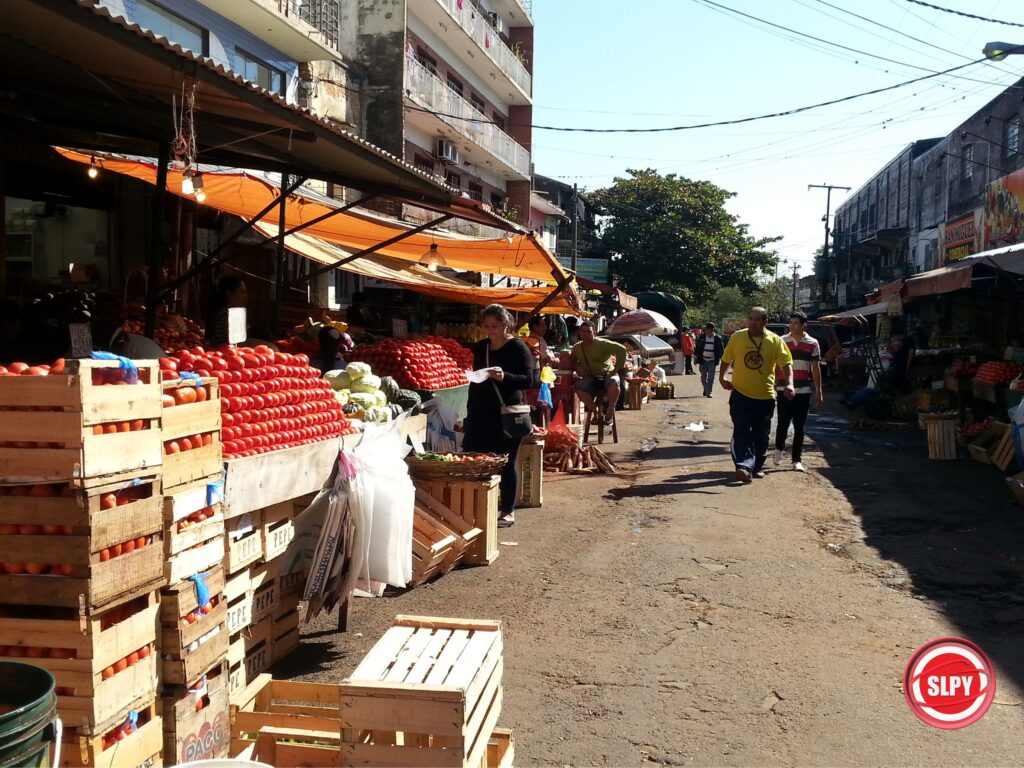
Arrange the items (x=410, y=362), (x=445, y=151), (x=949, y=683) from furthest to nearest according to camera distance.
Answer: (x=445, y=151) → (x=410, y=362) → (x=949, y=683)

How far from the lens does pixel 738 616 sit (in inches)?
216

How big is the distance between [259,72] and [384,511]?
14154mm

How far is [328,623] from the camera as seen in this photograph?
5.41 meters

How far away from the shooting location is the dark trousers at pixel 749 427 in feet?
32.8

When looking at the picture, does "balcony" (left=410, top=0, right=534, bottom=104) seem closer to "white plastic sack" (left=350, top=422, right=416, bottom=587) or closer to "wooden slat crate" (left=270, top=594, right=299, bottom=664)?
"white plastic sack" (left=350, top=422, right=416, bottom=587)

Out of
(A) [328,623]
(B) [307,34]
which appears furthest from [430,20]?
(A) [328,623]

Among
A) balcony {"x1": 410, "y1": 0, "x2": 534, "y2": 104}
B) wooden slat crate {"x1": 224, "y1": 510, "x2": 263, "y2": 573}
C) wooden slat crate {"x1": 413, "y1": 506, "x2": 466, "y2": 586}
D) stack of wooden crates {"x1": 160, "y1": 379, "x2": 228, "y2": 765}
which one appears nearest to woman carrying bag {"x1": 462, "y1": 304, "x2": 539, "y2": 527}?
wooden slat crate {"x1": 413, "y1": 506, "x2": 466, "y2": 586}

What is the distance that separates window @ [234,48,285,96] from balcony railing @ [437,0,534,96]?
10236 mm

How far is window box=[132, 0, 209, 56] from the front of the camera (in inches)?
505

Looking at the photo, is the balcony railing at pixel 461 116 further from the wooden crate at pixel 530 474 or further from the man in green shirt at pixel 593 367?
the wooden crate at pixel 530 474

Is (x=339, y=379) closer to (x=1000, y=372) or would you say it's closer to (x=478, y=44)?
(x=1000, y=372)

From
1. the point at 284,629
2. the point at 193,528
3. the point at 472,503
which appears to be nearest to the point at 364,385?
the point at 472,503

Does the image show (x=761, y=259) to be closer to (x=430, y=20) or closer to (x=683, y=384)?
(x=683, y=384)

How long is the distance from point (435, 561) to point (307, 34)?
1399 cm
